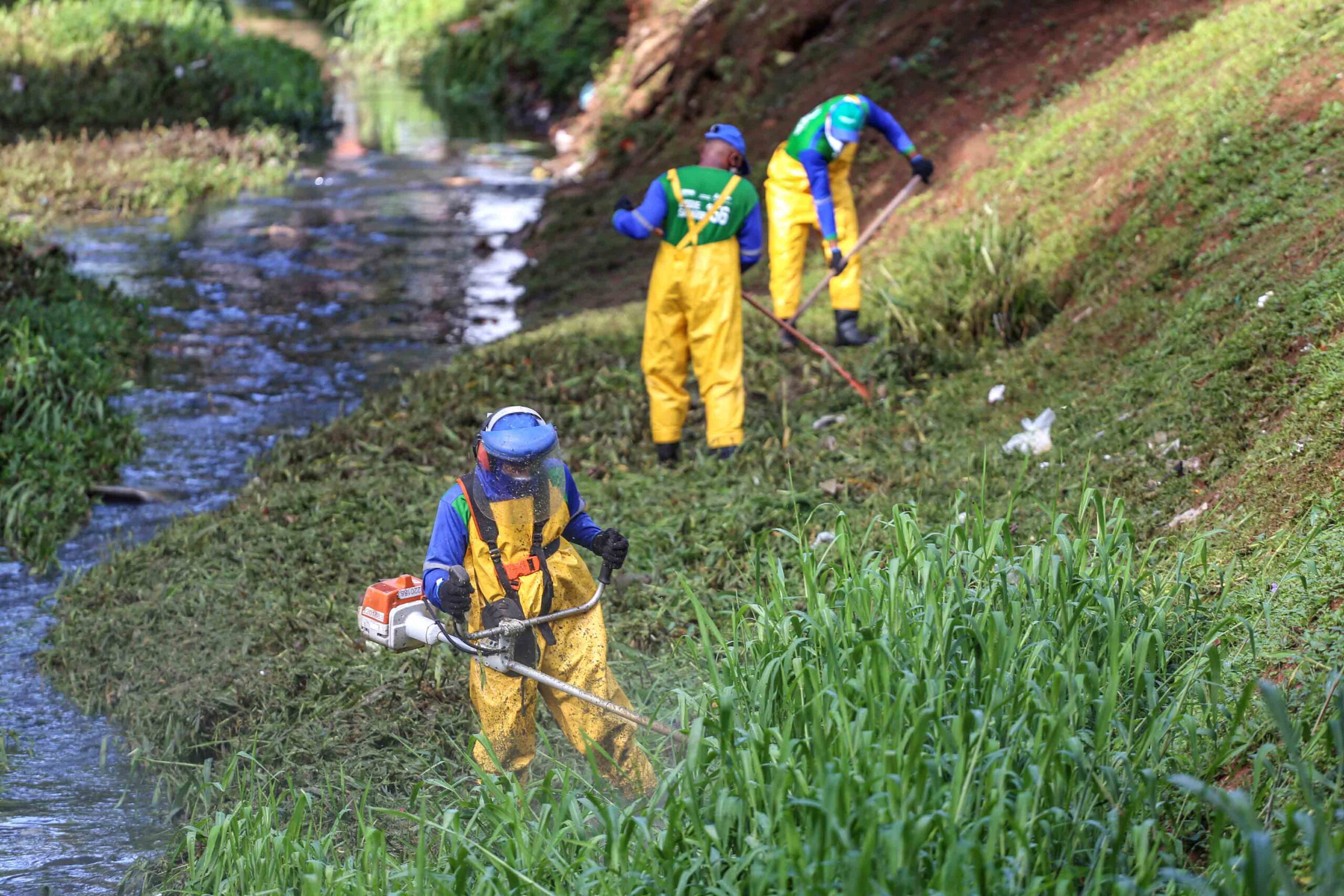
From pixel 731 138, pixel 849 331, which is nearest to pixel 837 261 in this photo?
pixel 849 331

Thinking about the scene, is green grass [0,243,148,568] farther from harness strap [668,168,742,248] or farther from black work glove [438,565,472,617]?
black work glove [438,565,472,617]

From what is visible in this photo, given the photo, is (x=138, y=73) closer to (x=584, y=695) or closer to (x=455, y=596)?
(x=455, y=596)

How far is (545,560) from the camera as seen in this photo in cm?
432

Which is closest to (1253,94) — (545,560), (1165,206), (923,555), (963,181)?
(1165,206)

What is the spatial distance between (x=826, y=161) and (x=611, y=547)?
5215 millimetres

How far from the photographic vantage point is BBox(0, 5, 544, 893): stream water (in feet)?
16.4

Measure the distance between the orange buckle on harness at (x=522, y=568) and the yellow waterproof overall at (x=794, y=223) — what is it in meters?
5.16

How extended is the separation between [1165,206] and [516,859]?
6.02m

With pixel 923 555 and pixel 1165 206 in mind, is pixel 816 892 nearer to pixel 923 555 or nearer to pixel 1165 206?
pixel 923 555

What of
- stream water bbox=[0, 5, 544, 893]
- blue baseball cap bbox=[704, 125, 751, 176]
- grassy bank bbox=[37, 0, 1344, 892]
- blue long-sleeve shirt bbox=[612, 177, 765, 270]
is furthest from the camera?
blue baseball cap bbox=[704, 125, 751, 176]

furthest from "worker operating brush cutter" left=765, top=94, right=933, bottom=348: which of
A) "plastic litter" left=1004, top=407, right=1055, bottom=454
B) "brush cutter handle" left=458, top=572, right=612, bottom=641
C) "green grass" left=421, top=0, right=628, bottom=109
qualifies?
"green grass" left=421, top=0, right=628, bottom=109

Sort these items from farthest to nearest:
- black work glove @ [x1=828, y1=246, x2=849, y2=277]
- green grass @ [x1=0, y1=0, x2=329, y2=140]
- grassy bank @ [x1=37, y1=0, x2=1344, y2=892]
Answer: green grass @ [x1=0, y1=0, x2=329, y2=140] < black work glove @ [x1=828, y1=246, x2=849, y2=277] < grassy bank @ [x1=37, y1=0, x2=1344, y2=892]

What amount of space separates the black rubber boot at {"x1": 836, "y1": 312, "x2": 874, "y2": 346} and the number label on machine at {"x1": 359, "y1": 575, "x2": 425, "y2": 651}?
5.24 meters

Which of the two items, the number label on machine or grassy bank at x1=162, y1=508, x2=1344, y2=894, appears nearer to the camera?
grassy bank at x1=162, y1=508, x2=1344, y2=894
